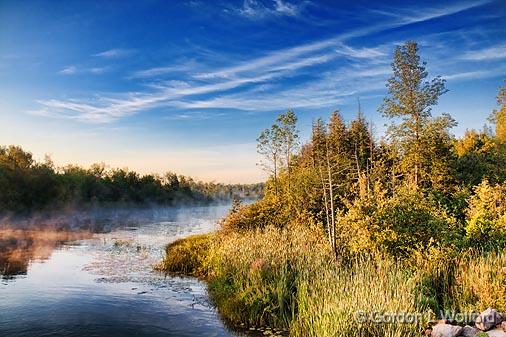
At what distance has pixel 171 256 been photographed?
2322 cm

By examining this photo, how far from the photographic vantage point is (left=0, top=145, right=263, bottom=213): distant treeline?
54906 millimetres

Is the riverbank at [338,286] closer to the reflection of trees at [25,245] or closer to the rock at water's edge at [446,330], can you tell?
the rock at water's edge at [446,330]

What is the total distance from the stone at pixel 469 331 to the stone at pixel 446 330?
0.09 metres

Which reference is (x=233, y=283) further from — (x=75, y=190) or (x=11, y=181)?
(x=75, y=190)

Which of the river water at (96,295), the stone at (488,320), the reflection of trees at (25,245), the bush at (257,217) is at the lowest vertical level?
the river water at (96,295)

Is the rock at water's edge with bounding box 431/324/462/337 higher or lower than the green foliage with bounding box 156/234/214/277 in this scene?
higher

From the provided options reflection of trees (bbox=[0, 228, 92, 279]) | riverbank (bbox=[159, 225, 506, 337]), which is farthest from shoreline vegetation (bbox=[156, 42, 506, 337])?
reflection of trees (bbox=[0, 228, 92, 279])

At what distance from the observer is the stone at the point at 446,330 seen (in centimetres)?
902

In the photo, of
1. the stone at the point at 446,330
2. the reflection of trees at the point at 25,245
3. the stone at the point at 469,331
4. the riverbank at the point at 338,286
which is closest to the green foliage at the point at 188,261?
the riverbank at the point at 338,286

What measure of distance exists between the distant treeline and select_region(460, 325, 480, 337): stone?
20088mm

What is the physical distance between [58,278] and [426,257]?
1696 cm

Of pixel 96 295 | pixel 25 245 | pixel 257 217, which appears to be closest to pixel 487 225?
pixel 257 217

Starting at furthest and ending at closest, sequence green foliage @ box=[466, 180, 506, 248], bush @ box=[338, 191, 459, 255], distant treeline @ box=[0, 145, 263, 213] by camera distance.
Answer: distant treeline @ box=[0, 145, 263, 213] < green foliage @ box=[466, 180, 506, 248] < bush @ box=[338, 191, 459, 255]

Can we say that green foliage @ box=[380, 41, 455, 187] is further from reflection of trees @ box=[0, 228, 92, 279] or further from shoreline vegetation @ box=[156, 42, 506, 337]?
reflection of trees @ box=[0, 228, 92, 279]
